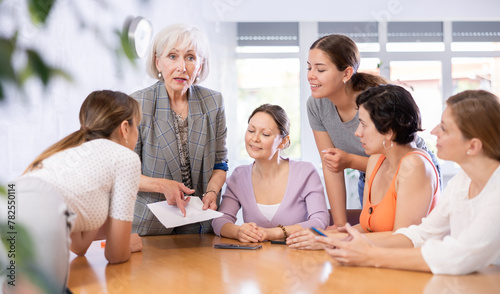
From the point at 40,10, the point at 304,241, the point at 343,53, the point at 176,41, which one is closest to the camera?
the point at 40,10

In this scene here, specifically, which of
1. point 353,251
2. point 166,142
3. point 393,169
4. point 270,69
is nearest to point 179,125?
point 166,142

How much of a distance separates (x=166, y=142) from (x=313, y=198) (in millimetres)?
717

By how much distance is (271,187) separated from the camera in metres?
2.34

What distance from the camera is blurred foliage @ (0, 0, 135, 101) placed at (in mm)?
298

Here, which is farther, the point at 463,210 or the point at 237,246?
the point at 237,246

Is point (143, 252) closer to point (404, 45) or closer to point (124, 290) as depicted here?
point (124, 290)

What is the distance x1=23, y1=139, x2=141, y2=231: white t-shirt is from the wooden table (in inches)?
7.5

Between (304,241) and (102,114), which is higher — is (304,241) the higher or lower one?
the lower one

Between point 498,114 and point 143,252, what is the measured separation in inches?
51.4

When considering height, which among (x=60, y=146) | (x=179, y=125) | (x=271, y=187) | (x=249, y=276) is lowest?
(x=249, y=276)

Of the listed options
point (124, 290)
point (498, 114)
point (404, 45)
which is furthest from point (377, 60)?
point (124, 290)

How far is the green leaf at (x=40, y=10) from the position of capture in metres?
0.32

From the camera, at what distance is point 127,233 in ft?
5.30

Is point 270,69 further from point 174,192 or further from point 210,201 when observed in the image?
point 174,192
